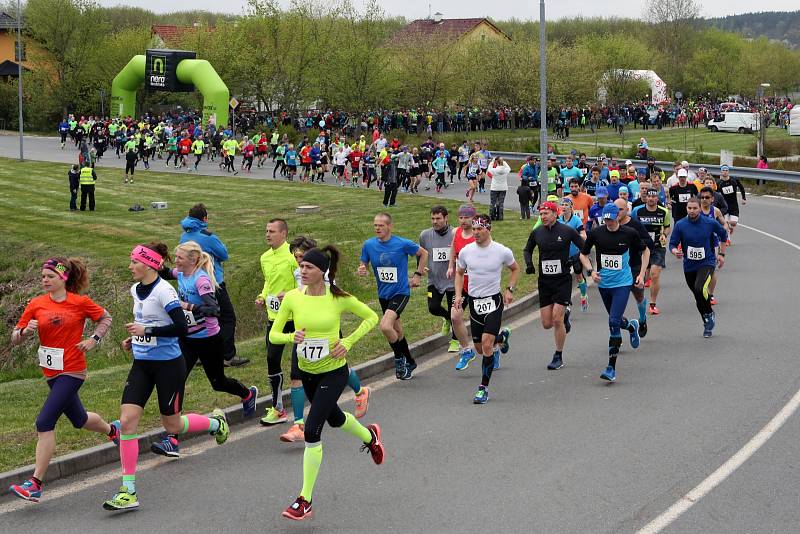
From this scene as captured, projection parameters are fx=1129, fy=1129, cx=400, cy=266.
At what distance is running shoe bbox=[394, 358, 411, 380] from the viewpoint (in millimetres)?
12562

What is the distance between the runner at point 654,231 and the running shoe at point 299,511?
9934mm

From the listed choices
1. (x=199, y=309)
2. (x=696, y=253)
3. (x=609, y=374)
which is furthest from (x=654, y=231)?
(x=199, y=309)

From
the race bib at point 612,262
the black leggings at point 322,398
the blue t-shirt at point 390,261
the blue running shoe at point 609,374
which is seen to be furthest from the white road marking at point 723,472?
the blue t-shirt at point 390,261

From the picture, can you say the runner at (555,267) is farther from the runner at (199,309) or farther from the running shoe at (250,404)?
the runner at (199,309)

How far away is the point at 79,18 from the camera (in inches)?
3164

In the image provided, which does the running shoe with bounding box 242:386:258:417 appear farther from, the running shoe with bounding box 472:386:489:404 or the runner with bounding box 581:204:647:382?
the runner with bounding box 581:204:647:382

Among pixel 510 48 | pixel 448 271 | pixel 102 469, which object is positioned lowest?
pixel 102 469

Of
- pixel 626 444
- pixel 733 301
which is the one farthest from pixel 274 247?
pixel 733 301

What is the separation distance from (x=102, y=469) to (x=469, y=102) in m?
63.9

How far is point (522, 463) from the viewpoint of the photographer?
916 centimetres

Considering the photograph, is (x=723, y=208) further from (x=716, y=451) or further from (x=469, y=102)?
(x=469, y=102)

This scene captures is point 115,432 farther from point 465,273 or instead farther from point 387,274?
point 465,273

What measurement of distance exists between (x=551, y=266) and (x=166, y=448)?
17.4ft

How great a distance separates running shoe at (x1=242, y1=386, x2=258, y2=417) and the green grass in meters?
0.35
